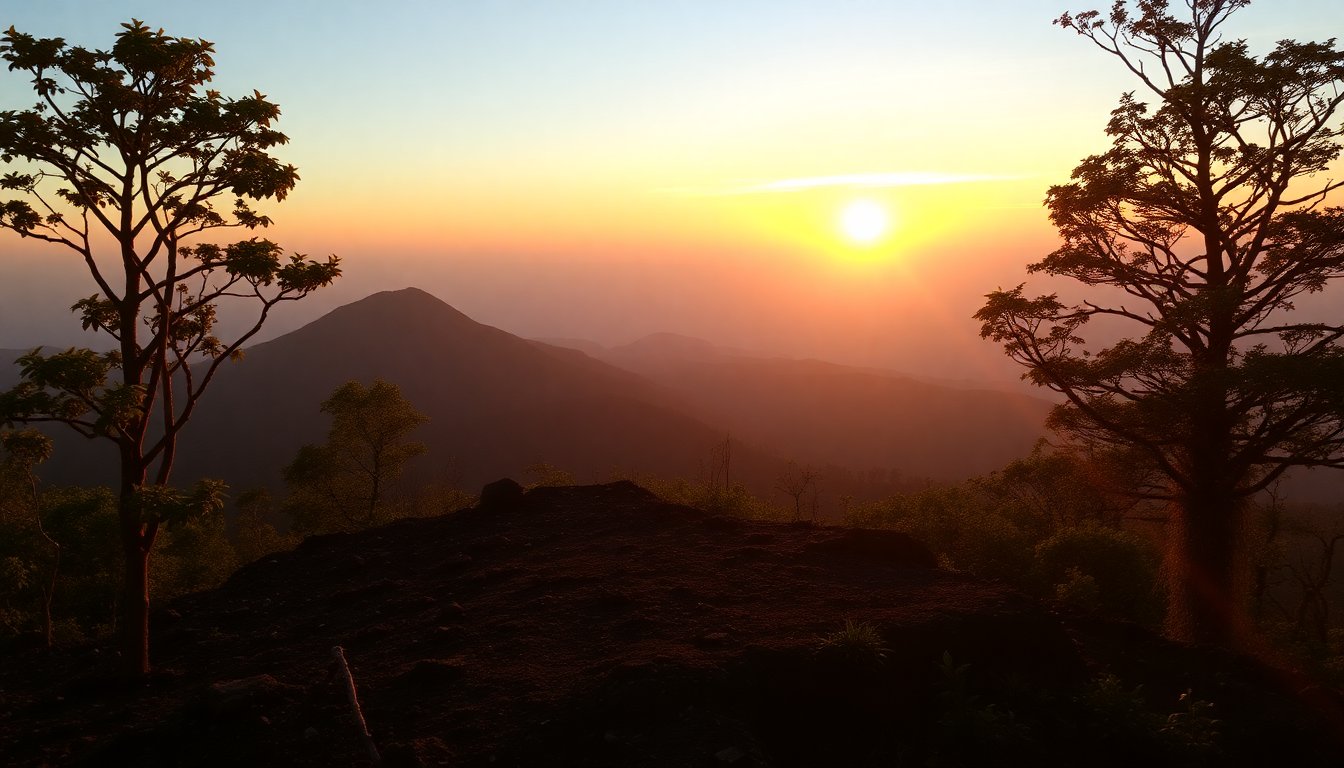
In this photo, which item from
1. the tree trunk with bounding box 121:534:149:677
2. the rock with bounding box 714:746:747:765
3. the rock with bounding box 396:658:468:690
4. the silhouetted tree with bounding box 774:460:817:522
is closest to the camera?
the rock with bounding box 714:746:747:765

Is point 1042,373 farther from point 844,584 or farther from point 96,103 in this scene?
point 96,103

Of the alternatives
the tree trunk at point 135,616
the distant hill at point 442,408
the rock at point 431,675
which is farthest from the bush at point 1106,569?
the distant hill at point 442,408

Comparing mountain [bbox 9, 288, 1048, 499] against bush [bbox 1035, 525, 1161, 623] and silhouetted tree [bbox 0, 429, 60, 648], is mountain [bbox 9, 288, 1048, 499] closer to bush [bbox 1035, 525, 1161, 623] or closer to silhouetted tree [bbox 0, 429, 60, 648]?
silhouetted tree [bbox 0, 429, 60, 648]

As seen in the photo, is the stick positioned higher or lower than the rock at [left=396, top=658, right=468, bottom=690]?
higher

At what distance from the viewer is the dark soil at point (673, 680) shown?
7492mm

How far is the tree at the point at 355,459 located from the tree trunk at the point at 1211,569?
2674 cm

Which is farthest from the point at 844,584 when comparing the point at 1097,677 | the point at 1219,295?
the point at 1219,295

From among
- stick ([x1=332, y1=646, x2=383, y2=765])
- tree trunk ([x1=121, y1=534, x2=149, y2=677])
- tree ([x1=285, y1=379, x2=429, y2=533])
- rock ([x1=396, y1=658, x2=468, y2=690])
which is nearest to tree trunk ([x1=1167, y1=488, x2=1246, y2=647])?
rock ([x1=396, y1=658, x2=468, y2=690])

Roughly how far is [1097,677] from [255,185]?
42.5 ft

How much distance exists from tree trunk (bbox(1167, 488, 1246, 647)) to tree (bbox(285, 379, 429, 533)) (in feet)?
87.7

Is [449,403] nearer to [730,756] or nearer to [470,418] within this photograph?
[470,418]

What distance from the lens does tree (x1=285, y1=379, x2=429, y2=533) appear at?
3006 cm

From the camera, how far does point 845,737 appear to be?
316 inches

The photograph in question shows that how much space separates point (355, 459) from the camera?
31.8 metres
